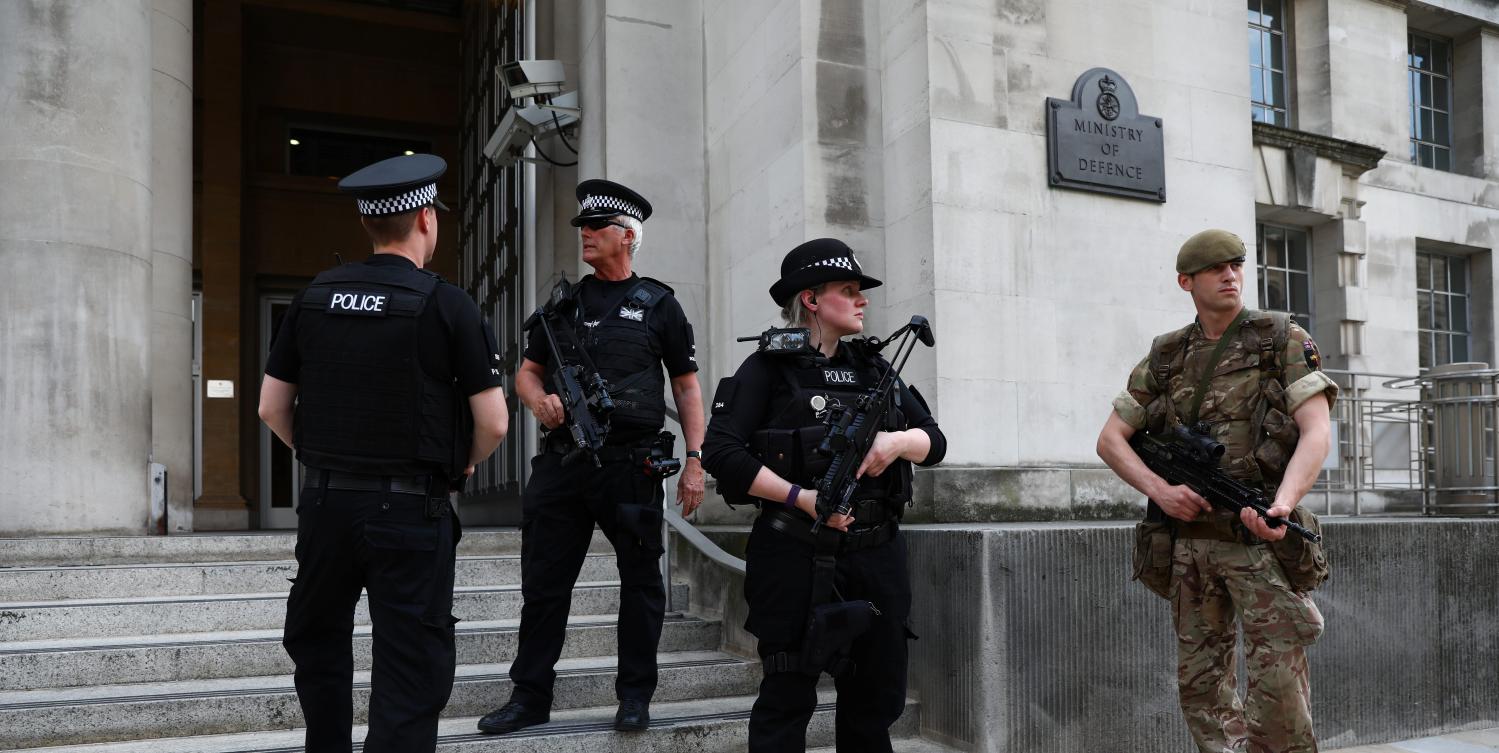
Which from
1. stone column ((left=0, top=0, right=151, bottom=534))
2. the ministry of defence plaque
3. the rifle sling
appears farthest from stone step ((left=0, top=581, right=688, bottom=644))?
the ministry of defence plaque

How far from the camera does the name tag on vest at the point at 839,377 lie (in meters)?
3.61

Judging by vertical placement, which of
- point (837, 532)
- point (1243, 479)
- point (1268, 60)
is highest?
point (1268, 60)

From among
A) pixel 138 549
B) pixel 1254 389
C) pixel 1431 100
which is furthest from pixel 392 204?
pixel 1431 100

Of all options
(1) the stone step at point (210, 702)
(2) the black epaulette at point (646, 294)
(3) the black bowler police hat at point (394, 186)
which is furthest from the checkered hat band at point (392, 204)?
(1) the stone step at point (210, 702)

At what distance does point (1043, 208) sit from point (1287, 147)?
25.6ft

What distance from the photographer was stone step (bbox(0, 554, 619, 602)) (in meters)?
5.38

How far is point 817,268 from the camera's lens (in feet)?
11.8

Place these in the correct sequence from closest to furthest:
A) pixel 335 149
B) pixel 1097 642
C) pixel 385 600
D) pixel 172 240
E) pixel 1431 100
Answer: pixel 385 600 → pixel 1097 642 → pixel 172 240 → pixel 1431 100 → pixel 335 149

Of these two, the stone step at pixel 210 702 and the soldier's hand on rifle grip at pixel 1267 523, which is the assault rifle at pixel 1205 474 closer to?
the soldier's hand on rifle grip at pixel 1267 523

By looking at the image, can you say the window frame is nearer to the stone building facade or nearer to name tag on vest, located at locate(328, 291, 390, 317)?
the stone building facade

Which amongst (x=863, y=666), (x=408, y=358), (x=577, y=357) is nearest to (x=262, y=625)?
(x=577, y=357)

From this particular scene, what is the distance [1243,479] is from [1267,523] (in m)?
0.27

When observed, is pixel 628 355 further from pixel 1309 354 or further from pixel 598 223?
pixel 1309 354

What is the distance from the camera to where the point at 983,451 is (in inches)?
229
